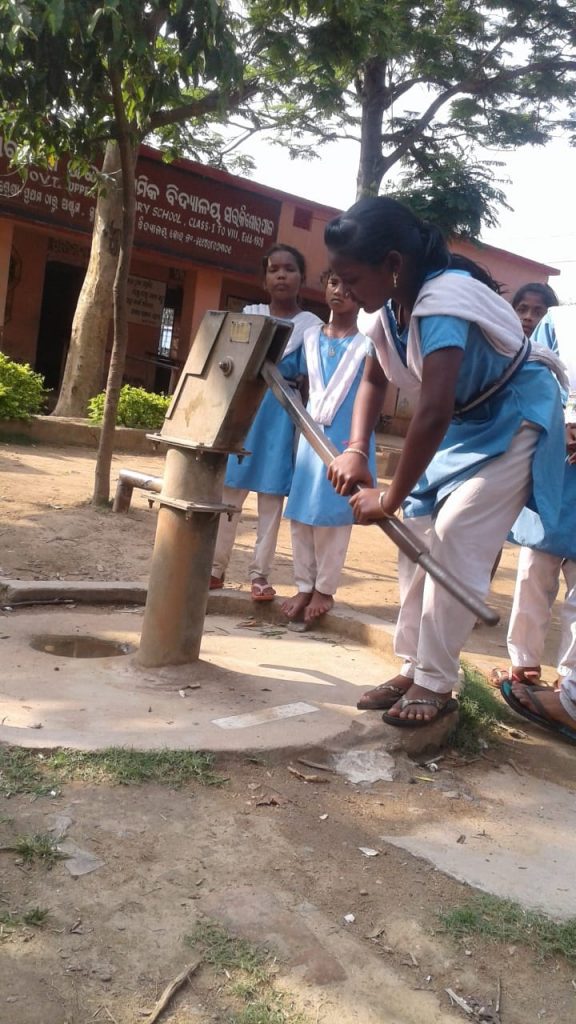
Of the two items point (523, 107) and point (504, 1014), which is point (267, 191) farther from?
Answer: point (504, 1014)

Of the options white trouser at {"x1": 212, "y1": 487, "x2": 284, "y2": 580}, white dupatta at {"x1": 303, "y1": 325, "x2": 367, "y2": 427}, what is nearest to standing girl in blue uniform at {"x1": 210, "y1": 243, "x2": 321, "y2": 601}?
white trouser at {"x1": 212, "y1": 487, "x2": 284, "y2": 580}

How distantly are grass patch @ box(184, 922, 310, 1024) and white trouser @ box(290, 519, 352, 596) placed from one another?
7.51 feet

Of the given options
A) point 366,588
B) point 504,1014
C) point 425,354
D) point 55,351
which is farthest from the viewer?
point 55,351

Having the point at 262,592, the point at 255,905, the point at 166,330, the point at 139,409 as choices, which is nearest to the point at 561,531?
the point at 262,592

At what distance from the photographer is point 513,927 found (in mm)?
1884

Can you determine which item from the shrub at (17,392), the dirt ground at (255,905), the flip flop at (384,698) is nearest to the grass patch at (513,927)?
the dirt ground at (255,905)

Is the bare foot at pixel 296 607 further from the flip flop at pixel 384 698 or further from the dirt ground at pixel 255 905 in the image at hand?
the dirt ground at pixel 255 905

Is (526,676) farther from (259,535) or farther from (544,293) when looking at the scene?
(544,293)

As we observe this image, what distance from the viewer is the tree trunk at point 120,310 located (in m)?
5.61

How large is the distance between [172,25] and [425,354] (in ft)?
9.34

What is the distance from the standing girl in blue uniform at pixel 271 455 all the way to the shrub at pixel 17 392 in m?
5.31

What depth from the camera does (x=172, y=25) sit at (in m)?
4.37

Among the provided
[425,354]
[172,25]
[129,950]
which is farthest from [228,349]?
[172,25]

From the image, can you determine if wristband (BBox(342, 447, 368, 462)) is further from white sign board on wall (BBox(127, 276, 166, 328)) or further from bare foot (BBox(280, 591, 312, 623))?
white sign board on wall (BBox(127, 276, 166, 328))
